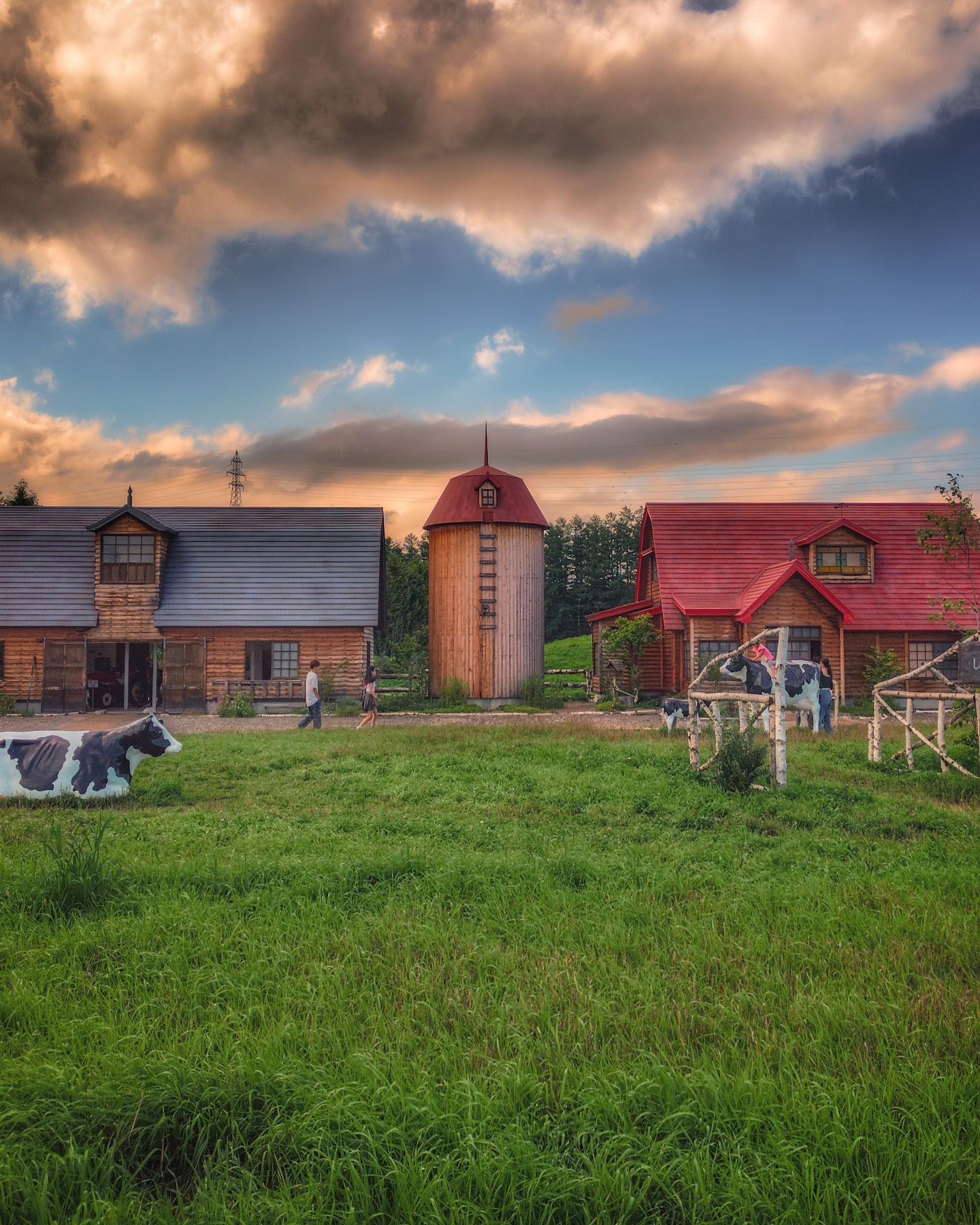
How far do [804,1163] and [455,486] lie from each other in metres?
28.2

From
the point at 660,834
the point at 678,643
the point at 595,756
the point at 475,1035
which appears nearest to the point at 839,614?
the point at 678,643

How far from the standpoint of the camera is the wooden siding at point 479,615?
28.6m

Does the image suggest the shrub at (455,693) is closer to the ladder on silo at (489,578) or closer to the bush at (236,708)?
the ladder on silo at (489,578)

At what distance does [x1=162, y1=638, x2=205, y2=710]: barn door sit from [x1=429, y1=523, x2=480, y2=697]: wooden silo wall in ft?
26.7

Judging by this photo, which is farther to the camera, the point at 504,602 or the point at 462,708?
the point at 504,602

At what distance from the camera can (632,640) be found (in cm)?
2853

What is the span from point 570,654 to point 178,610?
1366 inches

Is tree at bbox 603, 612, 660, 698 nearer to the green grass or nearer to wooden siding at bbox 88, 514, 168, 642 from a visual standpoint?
wooden siding at bbox 88, 514, 168, 642

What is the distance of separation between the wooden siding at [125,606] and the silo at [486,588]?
983 centimetres

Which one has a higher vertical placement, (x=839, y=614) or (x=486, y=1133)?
(x=839, y=614)

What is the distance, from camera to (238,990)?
177 inches

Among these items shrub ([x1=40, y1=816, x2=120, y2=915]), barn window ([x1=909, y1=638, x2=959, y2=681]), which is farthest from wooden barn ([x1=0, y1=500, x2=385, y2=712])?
shrub ([x1=40, y1=816, x2=120, y2=915])

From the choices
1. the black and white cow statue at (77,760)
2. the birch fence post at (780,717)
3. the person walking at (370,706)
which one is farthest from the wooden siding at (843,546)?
the black and white cow statue at (77,760)

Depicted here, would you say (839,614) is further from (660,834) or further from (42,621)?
(42,621)
